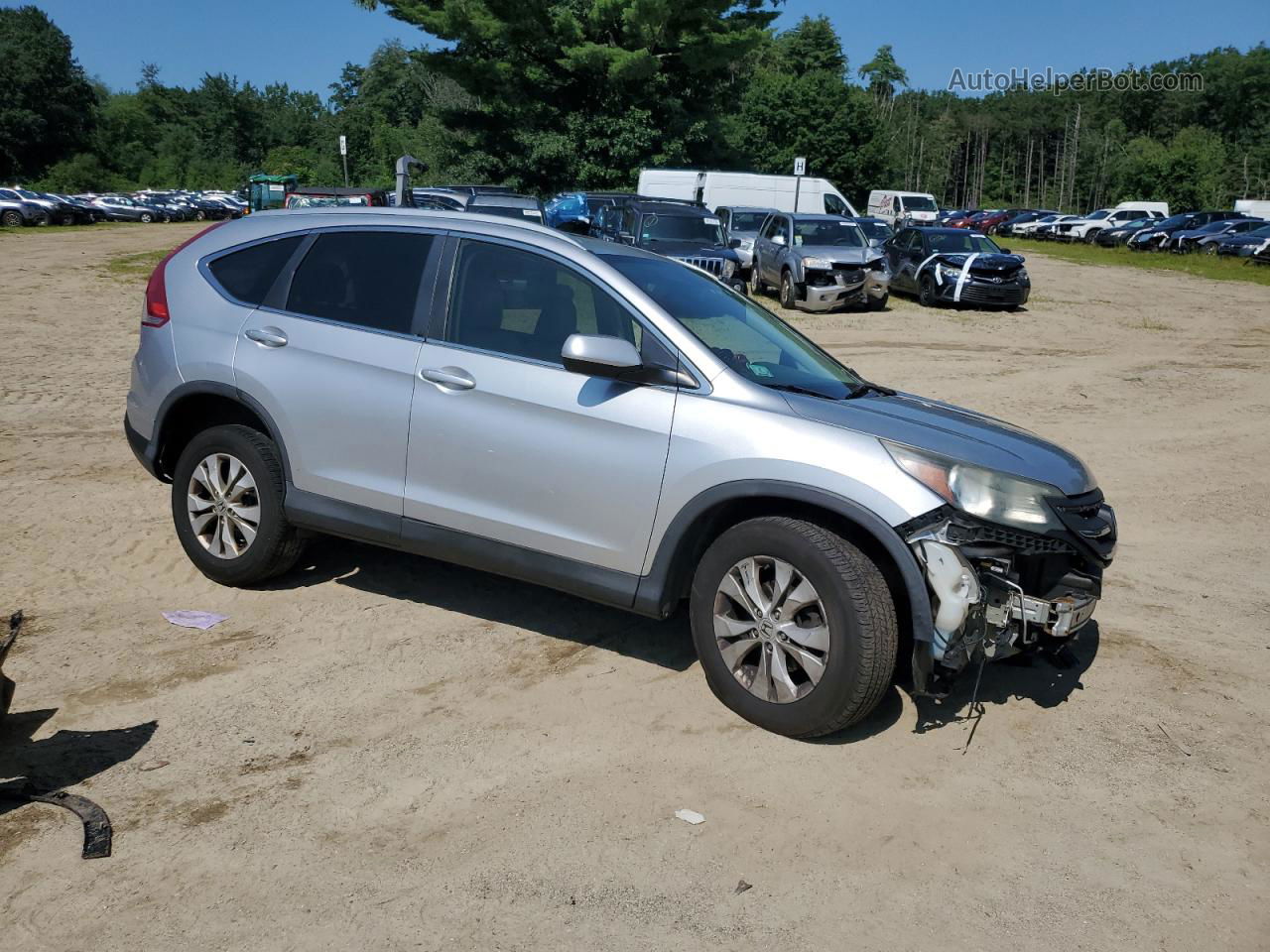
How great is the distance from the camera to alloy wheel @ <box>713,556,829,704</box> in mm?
4039

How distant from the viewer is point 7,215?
1720 inches

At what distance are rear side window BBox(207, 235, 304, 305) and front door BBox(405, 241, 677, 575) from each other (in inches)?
40.9

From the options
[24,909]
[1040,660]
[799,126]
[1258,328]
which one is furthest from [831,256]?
[799,126]

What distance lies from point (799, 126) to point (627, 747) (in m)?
63.0

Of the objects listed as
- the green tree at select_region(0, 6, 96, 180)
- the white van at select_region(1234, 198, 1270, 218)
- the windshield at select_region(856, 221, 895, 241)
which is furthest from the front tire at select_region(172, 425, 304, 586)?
the green tree at select_region(0, 6, 96, 180)

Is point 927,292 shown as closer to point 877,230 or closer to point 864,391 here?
point 877,230

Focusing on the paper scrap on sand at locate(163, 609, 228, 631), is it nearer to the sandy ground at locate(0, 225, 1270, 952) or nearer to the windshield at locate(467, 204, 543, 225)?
the sandy ground at locate(0, 225, 1270, 952)

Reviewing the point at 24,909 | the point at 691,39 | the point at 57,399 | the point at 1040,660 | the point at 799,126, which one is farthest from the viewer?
the point at 799,126

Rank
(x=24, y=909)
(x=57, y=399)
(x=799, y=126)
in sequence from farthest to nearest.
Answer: (x=799, y=126)
(x=57, y=399)
(x=24, y=909)

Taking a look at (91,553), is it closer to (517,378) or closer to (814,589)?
(517,378)

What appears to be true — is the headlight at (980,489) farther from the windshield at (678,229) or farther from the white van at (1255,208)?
the white van at (1255,208)

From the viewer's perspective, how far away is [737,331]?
5.05 metres

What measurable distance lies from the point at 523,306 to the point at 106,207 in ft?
181

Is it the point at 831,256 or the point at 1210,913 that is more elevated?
the point at 831,256
